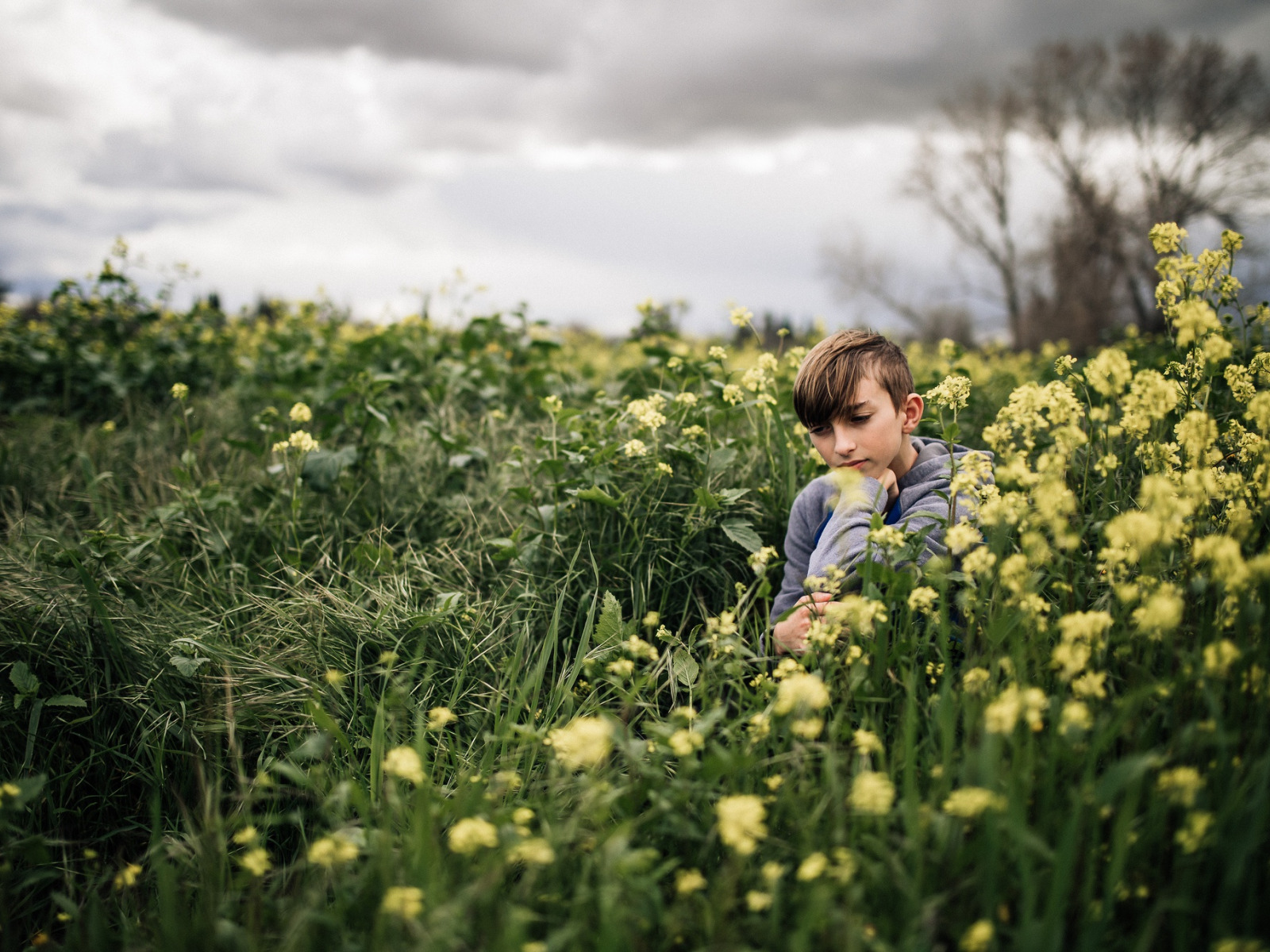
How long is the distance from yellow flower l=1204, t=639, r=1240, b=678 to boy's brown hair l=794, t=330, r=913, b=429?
1.17 m

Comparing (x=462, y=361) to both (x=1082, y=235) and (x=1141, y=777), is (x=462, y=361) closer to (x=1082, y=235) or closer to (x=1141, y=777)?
(x=1141, y=777)

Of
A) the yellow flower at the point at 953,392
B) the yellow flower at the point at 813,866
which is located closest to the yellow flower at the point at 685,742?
the yellow flower at the point at 813,866

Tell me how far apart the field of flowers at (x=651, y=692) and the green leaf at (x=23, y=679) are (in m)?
0.01

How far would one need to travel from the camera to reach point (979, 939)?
1133 mm

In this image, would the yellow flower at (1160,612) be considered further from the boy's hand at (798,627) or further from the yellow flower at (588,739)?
the yellow flower at (588,739)

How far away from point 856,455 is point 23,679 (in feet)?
8.44

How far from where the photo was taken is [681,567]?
2639 mm

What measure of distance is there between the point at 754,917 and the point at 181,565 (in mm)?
2674

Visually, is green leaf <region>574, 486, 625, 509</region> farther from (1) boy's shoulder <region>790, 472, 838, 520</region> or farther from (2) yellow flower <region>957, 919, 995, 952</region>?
(2) yellow flower <region>957, 919, 995, 952</region>

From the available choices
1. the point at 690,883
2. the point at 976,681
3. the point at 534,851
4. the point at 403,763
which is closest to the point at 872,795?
the point at 690,883

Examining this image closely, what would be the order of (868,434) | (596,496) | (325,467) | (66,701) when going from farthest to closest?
1. (325,467)
2. (596,496)
3. (868,434)
4. (66,701)

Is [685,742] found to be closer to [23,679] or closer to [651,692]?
[651,692]

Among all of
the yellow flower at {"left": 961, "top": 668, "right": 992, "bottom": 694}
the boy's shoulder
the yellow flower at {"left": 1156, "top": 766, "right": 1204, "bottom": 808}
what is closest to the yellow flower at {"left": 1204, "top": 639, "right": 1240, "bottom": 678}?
the yellow flower at {"left": 1156, "top": 766, "right": 1204, "bottom": 808}

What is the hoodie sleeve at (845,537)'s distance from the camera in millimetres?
2104
